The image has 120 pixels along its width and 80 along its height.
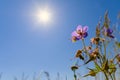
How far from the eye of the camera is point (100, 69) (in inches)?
48.7

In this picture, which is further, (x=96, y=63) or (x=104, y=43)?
(x=104, y=43)

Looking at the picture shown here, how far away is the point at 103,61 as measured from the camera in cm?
123

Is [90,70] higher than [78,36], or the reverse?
[78,36]

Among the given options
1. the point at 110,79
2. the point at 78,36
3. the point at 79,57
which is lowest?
the point at 110,79

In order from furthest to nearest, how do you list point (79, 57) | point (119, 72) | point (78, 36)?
1. point (119, 72)
2. point (78, 36)
3. point (79, 57)

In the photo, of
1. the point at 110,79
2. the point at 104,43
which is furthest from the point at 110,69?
the point at 104,43

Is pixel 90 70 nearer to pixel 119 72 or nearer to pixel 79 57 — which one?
pixel 79 57

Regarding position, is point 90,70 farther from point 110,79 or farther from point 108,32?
point 108,32

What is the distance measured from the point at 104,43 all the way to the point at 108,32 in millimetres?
84

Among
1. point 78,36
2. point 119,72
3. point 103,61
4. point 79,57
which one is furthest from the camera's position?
point 119,72

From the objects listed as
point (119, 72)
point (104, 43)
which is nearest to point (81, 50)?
point (104, 43)

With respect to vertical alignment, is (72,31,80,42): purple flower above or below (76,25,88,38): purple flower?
below

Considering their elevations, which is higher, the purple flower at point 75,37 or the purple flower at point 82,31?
the purple flower at point 82,31

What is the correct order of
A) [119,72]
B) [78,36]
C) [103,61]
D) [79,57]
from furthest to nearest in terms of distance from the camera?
[119,72]
[78,36]
[79,57]
[103,61]
